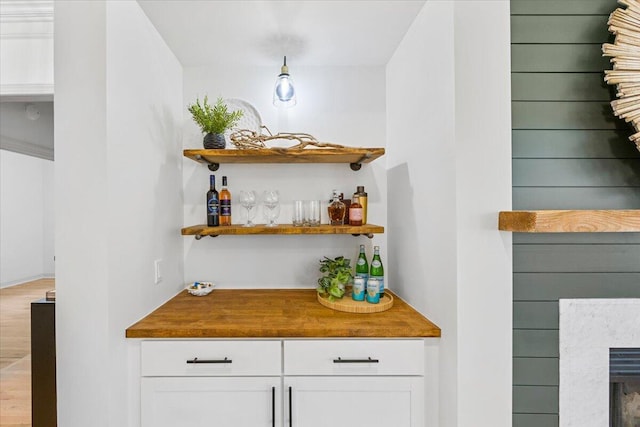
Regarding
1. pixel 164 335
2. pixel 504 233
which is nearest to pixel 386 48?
pixel 504 233

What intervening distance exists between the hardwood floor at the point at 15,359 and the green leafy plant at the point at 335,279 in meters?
2.26

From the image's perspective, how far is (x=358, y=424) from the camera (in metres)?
1.32

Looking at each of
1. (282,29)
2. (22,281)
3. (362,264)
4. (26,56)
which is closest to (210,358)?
(362,264)

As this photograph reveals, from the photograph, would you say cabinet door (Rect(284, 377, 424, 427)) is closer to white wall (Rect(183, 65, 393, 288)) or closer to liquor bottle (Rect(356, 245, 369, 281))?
liquor bottle (Rect(356, 245, 369, 281))

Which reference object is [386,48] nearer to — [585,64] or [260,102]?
[260,102]

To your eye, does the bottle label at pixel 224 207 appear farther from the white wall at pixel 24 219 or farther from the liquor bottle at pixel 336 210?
the white wall at pixel 24 219

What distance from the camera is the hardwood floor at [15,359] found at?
2.31 meters

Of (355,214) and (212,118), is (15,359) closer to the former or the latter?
(212,118)

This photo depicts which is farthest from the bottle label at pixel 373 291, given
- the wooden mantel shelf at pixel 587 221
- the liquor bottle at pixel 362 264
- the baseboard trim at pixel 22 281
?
the baseboard trim at pixel 22 281

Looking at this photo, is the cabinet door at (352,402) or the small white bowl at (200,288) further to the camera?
the small white bowl at (200,288)

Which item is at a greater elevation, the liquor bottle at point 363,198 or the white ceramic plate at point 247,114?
the white ceramic plate at point 247,114

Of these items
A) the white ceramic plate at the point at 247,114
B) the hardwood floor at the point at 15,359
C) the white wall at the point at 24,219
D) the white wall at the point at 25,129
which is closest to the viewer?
the white ceramic plate at the point at 247,114

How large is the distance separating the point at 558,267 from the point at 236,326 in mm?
1260

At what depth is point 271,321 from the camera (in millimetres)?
1418
